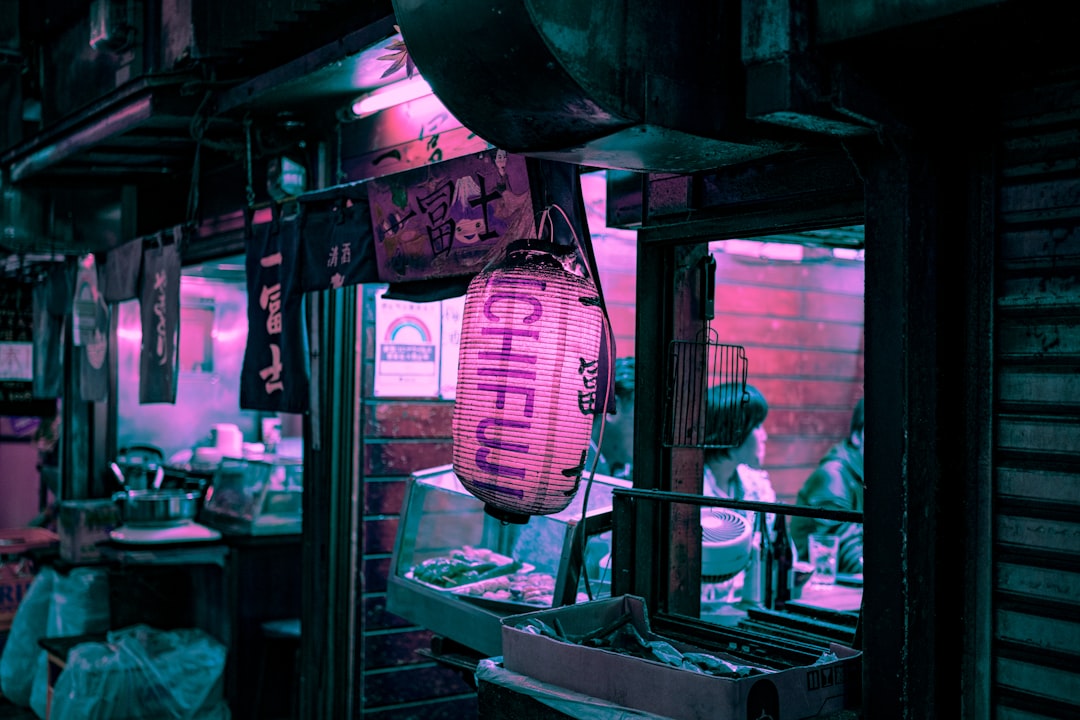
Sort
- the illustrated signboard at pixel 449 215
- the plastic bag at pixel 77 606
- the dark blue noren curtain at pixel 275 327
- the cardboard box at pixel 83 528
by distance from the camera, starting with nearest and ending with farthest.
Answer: the illustrated signboard at pixel 449 215
the dark blue noren curtain at pixel 275 327
the plastic bag at pixel 77 606
the cardboard box at pixel 83 528

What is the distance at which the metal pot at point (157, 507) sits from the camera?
9.91 m

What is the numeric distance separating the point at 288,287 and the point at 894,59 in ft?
16.9

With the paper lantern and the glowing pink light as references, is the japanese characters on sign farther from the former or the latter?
the paper lantern

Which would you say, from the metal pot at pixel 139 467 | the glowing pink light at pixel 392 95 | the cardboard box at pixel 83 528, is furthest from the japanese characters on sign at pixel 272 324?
the metal pot at pixel 139 467

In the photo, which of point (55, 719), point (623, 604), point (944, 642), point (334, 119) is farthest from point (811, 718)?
point (55, 719)

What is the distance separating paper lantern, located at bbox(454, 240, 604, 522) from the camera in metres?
4.21

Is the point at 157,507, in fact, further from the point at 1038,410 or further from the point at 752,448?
the point at 1038,410

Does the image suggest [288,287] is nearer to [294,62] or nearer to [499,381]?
[294,62]

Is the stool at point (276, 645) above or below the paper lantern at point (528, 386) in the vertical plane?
below

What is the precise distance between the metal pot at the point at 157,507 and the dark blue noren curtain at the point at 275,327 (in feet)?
8.08

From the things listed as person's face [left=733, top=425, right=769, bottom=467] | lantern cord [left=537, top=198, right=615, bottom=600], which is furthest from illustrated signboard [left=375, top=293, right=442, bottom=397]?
lantern cord [left=537, top=198, right=615, bottom=600]

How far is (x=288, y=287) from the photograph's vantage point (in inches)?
299

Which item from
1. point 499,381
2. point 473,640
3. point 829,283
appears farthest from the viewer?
point 829,283

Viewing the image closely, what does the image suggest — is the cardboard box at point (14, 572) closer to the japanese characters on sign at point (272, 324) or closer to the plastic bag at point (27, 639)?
the plastic bag at point (27, 639)
